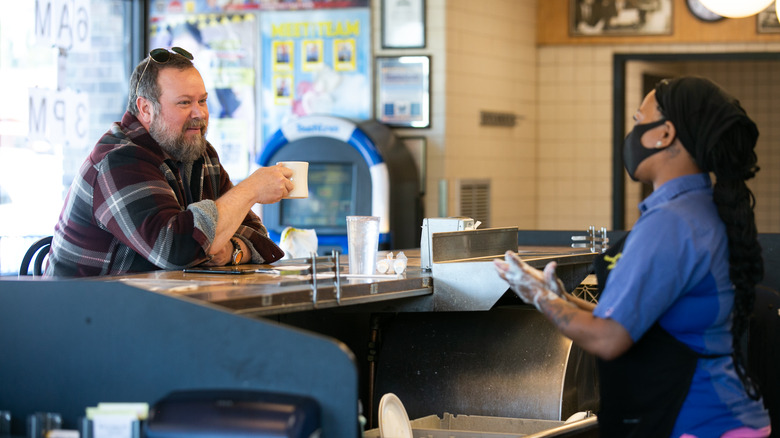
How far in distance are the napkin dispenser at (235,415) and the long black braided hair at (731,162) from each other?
0.89 meters

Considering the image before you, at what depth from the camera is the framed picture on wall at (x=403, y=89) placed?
19.8 feet

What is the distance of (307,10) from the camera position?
6.10m

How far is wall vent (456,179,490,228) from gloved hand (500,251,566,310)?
13.2 ft

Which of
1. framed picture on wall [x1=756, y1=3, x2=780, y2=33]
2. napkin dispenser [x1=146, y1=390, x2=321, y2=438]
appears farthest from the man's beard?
framed picture on wall [x1=756, y1=3, x2=780, y2=33]

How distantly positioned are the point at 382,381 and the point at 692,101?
156cm

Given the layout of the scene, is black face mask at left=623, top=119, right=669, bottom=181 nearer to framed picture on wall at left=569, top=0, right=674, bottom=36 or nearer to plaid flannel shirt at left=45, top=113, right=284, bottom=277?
plaid flannel shirt at left=45, top=113, right=284, bottom=277

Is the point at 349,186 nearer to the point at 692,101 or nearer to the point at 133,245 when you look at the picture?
the point at 133,245

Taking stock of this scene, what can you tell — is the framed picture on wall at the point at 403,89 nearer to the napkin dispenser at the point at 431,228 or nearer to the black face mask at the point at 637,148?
the napkin dispenser at the point at 431,228

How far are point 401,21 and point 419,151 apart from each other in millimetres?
818

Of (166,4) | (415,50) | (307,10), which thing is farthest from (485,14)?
(166,4)

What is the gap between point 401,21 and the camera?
237 inches

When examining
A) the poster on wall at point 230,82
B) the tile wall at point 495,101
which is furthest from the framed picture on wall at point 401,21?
the poster on wall at point 230,82

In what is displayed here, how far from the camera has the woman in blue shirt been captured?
1.92 m

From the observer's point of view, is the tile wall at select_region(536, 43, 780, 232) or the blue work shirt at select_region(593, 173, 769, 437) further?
the tile wall at select_region(536, 43, 780, 232)
